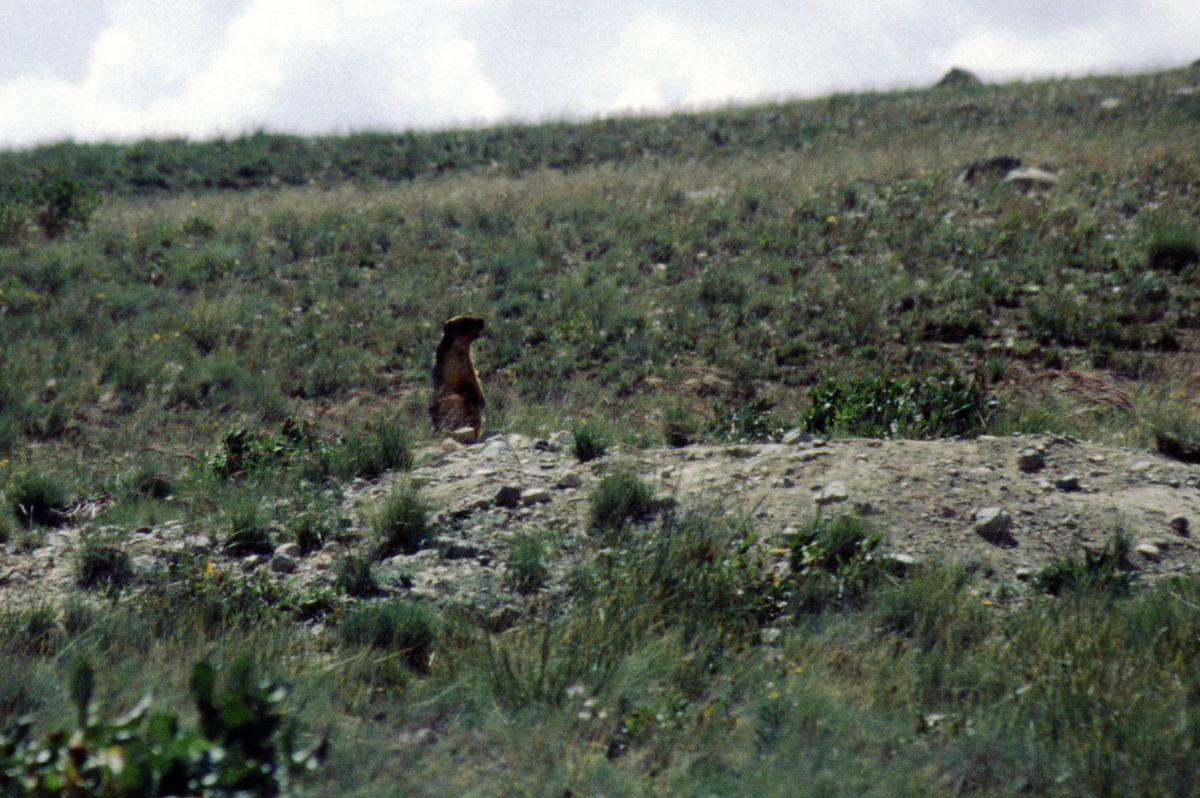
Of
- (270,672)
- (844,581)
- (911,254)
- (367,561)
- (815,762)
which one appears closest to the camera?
(815,762)

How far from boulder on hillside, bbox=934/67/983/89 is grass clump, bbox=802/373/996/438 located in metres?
22.4

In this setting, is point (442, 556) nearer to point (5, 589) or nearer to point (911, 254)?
point (5, 589)

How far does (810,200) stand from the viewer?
49.9 feet

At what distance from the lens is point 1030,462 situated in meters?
5.71

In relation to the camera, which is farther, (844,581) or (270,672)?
(844,581)

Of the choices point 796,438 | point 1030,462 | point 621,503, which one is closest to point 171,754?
point 621,503

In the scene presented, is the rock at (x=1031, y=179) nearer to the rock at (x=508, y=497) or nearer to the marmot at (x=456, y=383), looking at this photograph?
the marmot at (x=456, y=383)

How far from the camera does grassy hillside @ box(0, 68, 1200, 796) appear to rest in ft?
10.8

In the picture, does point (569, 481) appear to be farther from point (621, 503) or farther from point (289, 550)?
point (289, 550)

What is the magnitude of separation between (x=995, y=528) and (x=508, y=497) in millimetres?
2278

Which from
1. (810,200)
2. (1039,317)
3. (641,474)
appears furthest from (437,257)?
(641,474)

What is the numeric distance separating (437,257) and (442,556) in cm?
1002

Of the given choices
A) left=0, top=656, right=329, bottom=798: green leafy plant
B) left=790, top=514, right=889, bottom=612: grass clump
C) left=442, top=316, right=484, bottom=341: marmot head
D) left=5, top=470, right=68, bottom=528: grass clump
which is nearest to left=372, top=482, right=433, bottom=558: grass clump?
left=790, top=514, right=889, bottom=612: grass clump

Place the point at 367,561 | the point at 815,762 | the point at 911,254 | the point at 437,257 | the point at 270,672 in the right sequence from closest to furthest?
1. the point at 815,762
2. the point at 270,672
3. the point at 367,561
4. the point at 911,254
5. the point at 437,257
